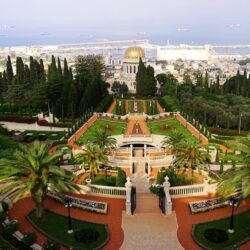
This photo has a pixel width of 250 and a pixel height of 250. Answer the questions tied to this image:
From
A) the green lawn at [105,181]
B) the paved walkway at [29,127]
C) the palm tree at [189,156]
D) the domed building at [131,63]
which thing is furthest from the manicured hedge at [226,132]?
the domed building at [131,63]

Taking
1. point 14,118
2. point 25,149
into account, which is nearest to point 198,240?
point 25,149

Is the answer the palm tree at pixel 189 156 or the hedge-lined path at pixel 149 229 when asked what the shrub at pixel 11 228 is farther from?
the palm tree at pixel 189 156

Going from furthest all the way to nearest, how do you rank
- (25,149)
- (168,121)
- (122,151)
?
(168,121), (122,151), (25,149)

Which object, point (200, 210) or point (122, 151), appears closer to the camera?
point (200, 210)

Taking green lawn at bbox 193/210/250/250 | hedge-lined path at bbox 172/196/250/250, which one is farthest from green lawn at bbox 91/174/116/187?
green lawn at bbox 193/210/250/250

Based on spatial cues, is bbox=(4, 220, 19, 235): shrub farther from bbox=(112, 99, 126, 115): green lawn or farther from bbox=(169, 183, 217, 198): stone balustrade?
bbox=(112, 99, 126, 115): green lawn

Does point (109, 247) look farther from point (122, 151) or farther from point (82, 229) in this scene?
point (122, 151)
